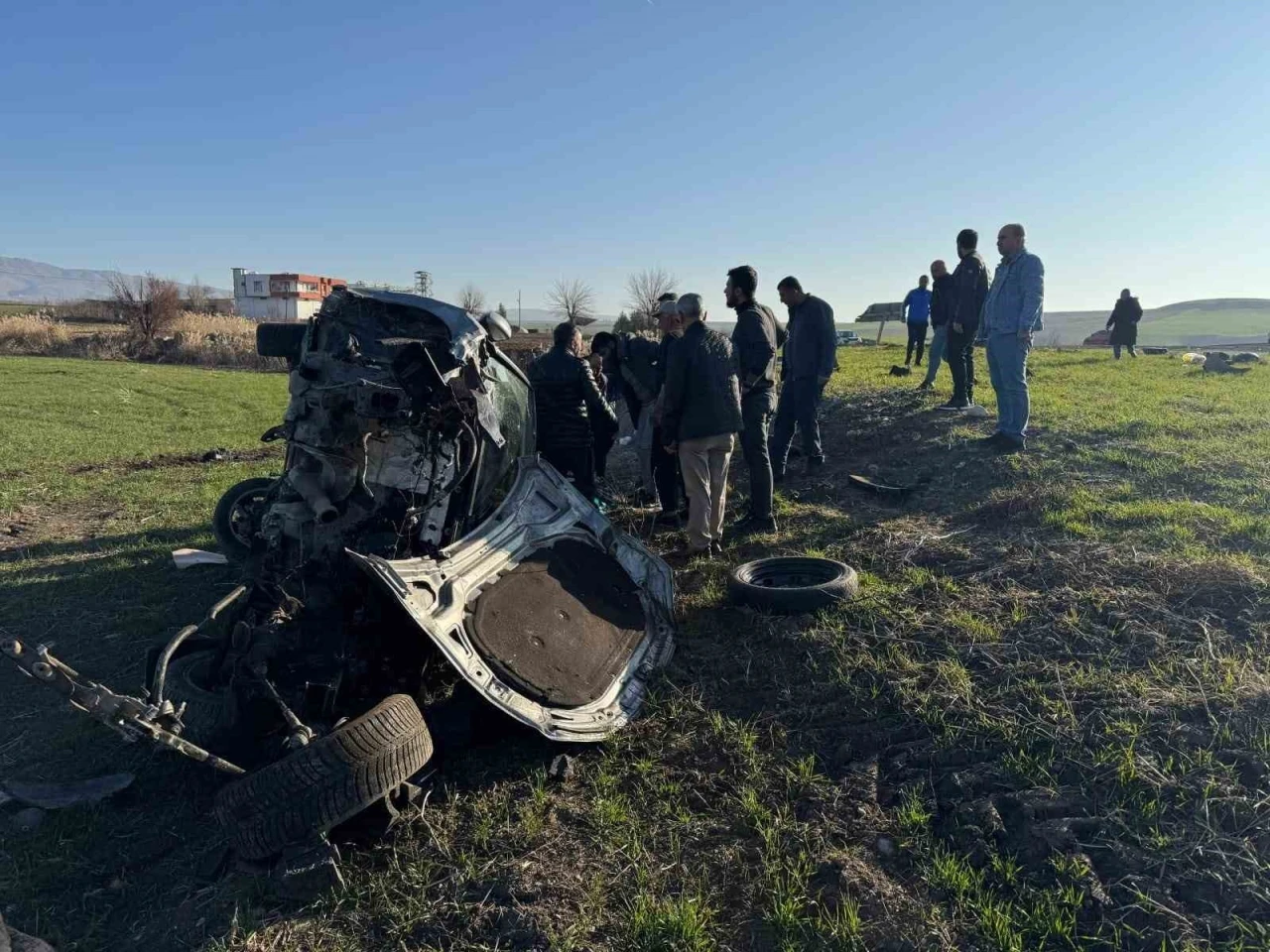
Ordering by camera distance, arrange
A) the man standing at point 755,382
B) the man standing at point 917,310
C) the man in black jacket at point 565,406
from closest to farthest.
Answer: the man standing at point 755,382 → the man in black jacket at point 565,406 → the man standing at point 917,310

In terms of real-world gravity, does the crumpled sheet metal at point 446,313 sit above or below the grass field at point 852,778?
above

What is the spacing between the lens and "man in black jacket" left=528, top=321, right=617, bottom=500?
6113 mm

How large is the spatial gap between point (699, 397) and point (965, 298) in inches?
176

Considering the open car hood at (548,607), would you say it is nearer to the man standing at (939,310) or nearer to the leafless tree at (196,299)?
the man standing at (939,310)

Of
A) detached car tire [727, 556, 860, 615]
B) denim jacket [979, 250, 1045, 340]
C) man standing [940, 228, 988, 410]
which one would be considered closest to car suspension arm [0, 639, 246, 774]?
detached car tire [727, 556, 860, 615]

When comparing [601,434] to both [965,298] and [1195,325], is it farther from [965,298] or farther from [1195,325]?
[1195,325]

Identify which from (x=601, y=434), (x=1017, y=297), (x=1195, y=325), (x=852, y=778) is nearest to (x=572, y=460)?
(x=601, y=434)

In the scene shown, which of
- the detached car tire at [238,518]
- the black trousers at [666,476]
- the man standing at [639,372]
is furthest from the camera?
the man standing at [639,372]

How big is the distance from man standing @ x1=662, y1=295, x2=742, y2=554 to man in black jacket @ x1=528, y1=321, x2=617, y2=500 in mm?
883

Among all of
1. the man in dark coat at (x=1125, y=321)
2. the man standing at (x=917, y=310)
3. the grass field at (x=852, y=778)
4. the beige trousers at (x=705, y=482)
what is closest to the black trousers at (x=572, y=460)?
the beige trousers at (x=705, y=482)

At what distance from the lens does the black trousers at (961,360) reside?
8.40m

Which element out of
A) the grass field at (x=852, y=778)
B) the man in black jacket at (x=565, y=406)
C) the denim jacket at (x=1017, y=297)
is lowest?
the grass field at (x=852, y=778)

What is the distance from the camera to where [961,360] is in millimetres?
→ 8516

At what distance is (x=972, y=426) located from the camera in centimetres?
780
